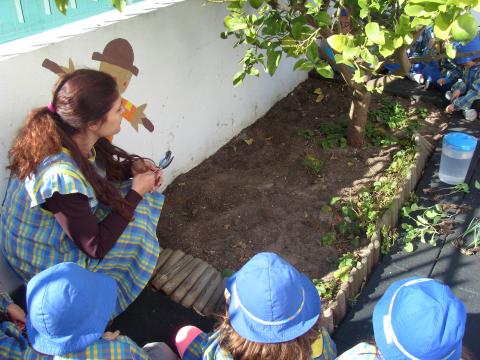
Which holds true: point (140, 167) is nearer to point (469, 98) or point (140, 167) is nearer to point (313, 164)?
point (313, 164)

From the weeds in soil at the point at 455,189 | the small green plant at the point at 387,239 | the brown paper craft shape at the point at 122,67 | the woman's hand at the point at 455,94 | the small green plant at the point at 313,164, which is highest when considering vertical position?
the brown paper craft shape at the point at 122,67

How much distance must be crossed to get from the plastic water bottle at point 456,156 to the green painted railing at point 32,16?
2600 millimetres

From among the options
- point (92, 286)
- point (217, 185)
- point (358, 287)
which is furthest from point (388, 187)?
point (92, 286)

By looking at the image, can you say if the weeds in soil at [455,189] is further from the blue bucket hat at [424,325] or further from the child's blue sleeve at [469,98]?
the blue bucket hat at [424,325]

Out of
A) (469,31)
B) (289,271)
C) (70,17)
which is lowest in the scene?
(289,271)

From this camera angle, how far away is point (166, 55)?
329cm

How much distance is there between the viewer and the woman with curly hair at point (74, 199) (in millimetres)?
2164

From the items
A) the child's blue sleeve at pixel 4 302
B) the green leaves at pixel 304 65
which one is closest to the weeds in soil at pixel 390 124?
the green leaves at pixel 304 65

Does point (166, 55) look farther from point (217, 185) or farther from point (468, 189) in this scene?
point (468, 189)

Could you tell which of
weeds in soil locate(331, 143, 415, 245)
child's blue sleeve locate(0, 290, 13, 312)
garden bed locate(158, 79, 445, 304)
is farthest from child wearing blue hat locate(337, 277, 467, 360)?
child's blue sleeve locate(0, 290, 13, 312)

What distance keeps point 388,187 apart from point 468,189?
0.64 meters

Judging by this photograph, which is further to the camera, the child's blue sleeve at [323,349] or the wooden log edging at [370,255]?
the wooden log edging at [370,255]

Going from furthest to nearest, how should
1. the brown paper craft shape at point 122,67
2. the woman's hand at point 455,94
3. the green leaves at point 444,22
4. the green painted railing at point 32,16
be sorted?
the woman's hand at point 455,94
the brown paper craft shape at point 122,67
the green painted railing at point 32,16
the green leaves at point 444,22

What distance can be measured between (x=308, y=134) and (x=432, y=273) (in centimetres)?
169
